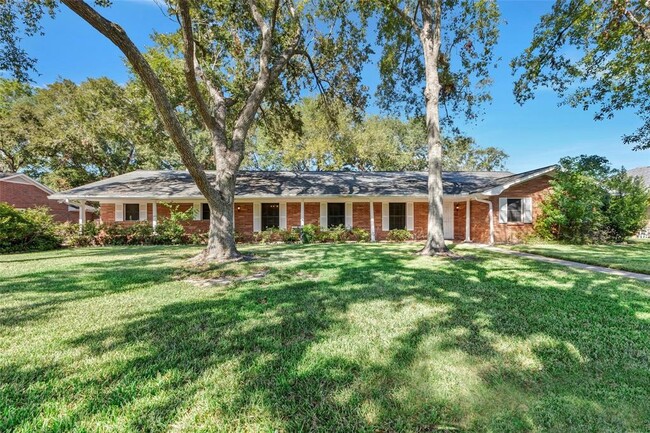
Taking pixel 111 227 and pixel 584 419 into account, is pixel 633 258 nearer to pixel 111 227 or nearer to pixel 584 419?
pixel 584 419

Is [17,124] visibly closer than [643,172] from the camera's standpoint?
Yes

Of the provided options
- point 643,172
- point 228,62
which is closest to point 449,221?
point 228,62

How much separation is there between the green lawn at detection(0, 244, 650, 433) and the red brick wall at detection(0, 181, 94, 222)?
74.3 ft

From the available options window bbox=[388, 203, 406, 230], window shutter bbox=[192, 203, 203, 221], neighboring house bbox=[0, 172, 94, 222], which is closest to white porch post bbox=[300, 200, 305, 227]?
window bbox=[388, 203, 406, 230]

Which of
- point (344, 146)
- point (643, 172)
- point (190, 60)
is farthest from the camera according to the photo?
point (643, 172)

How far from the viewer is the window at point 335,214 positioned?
15.3 metres

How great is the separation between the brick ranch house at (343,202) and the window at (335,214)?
0.18ft

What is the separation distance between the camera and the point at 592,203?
485 inches

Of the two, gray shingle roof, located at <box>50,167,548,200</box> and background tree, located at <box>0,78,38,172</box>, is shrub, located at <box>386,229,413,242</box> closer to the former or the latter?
gray shingle roof, located at <box>50,167,548,200</box>

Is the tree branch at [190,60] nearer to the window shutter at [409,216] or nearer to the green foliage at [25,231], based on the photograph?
the green foliage at [25,231]

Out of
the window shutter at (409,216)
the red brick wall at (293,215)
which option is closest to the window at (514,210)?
the window shutter at (409,216)

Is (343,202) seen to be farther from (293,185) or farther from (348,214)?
(293,185)

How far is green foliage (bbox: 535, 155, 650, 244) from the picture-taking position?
1256 cm

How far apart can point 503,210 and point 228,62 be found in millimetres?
14023
